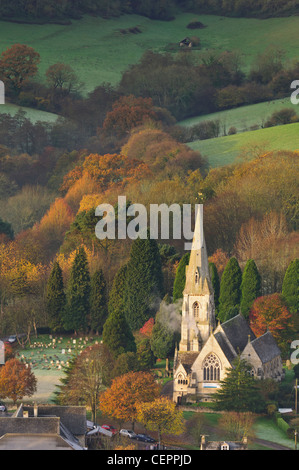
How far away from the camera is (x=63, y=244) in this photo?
16512cm

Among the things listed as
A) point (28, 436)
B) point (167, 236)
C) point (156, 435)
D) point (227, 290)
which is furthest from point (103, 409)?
point (167, 236)

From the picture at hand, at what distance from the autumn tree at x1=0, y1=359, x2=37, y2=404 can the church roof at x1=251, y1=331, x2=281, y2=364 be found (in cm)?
1648

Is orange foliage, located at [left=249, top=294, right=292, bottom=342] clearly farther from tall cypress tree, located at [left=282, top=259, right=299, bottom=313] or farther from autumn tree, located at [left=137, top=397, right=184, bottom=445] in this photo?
autumn tree, located at [left=137, top=397, right=184, bottom=445]

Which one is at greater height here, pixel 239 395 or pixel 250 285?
pixel 250 285

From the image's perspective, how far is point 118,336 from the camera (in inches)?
5167

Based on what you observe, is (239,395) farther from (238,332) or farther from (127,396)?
(127,396)

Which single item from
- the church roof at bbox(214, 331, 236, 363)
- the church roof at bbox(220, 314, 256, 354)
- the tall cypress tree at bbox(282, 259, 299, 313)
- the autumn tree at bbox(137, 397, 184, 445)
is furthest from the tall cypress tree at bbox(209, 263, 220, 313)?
the autumn tree at bbox(137, 397, 184, 445)

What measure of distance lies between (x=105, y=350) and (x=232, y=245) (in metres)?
33.9

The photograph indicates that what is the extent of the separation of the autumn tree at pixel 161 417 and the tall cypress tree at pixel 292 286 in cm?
2482

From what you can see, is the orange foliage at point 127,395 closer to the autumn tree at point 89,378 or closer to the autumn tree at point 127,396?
the autumn tree at point 127,396

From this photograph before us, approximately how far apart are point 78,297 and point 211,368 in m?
25.0

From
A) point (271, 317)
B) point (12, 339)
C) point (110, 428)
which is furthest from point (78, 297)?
point (110, 428)

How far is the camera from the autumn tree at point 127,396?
119 metres

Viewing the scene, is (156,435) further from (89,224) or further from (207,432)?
(89,224)
